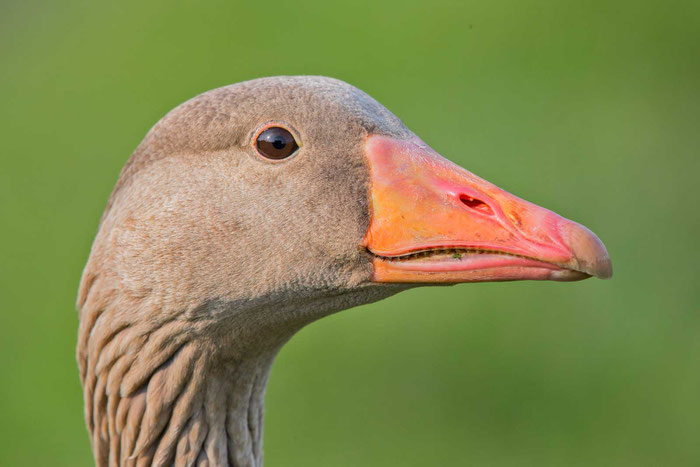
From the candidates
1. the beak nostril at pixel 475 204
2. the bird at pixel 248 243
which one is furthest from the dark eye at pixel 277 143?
the beak nostril at pixel 475 204

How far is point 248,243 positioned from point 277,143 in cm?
37

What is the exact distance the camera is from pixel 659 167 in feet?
27.6

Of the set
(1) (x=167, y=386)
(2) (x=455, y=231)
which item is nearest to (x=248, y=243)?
(1) (x=167, y=386)

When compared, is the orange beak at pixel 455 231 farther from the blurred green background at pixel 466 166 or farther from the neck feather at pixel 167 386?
the blurred green background at pixel 466 166

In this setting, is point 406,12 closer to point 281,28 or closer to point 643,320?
point 281,28

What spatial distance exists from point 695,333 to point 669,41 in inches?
164

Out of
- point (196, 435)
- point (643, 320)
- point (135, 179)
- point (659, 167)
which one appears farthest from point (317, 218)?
point (659, 167)

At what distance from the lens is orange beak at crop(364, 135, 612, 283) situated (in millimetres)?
2695

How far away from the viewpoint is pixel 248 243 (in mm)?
3092

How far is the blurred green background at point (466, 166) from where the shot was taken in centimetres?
663

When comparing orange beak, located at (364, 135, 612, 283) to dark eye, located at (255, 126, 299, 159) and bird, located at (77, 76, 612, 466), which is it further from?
dark eye, located at (255, 126, 299, 159)

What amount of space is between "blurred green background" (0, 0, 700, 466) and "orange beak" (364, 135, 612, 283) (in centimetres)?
388

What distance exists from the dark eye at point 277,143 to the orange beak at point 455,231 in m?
0.28

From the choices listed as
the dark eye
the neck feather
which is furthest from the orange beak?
the neck feather
